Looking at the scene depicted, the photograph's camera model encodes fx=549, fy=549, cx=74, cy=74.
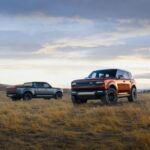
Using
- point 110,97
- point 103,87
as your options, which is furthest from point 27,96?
point 103,87

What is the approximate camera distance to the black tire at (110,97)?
90.8 ft

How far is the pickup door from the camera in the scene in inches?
1543

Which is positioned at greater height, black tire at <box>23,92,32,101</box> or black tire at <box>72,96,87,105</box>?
black tire at <box>23,92,32,101</box>

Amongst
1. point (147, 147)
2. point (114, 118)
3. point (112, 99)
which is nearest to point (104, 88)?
point (112, 99)

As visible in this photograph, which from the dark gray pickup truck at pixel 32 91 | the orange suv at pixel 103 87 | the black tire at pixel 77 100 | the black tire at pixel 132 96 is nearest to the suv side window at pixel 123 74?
the orange suv at pixel 103 87

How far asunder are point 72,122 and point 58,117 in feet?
5.59

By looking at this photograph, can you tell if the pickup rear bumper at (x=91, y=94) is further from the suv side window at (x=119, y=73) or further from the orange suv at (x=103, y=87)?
the suv side window at (x=119, y=73)

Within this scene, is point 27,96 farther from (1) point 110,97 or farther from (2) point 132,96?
(1) point 110,97

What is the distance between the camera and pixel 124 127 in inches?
677

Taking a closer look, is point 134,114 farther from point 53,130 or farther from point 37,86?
point 37,86

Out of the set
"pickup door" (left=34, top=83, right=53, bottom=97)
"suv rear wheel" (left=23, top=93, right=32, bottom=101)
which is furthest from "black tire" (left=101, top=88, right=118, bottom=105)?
"pickup door" (left=34, top=83, right=53, bottom=97)

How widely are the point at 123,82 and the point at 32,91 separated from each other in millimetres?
10426

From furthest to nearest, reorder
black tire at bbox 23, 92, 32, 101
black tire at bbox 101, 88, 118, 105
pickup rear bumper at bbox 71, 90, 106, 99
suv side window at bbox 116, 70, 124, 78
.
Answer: black tire at bbox 23, 92, 32, 101, suv side window at bbox 116, 70, 124, 78, black tire at bbox 101, 88, 118, 105, pickup rear bumper at bbox 71, 90, 106, 99

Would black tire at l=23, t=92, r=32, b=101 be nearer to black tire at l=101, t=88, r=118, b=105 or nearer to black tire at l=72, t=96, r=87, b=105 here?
black tire at l=72, t=96, r=87, b=105
